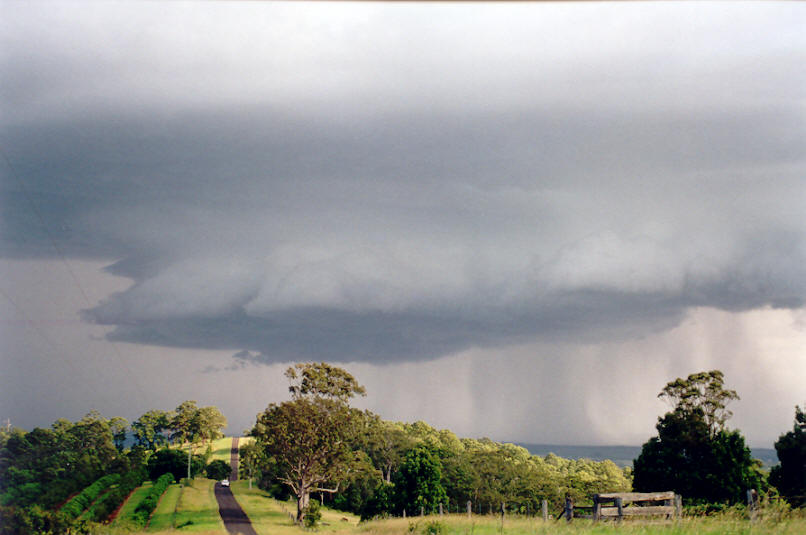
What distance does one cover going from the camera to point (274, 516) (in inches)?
3263

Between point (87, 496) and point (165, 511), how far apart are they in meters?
17.3

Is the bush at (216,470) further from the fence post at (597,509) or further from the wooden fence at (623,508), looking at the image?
the fence post at (597,509)

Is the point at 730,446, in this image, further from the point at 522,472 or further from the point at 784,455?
the point at 522,472

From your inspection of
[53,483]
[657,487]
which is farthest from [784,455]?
[53,483]

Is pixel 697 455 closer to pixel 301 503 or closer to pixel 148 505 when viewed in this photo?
pixel 301 503

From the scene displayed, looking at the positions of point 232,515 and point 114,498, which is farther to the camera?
point 232,515

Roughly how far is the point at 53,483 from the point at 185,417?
320 feet

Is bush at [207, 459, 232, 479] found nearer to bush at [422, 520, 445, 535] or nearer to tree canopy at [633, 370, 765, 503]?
tree canopy at [633, 370, 765, 503]

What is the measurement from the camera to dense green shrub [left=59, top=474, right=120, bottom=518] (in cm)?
5231

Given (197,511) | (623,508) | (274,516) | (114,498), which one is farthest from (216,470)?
(623,508)

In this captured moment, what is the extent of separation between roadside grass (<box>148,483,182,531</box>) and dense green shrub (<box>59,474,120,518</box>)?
627cm

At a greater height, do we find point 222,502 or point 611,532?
point 611,532

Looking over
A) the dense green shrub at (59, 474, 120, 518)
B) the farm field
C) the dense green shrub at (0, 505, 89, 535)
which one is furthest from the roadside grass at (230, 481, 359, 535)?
A: the dense green shrub at (0, 505, 89, 535)

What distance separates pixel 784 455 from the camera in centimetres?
5966
